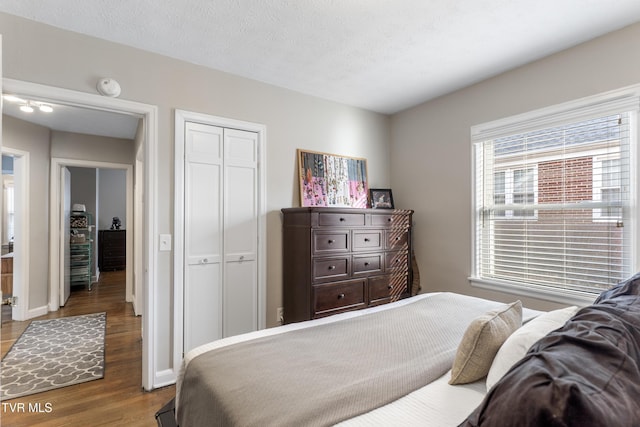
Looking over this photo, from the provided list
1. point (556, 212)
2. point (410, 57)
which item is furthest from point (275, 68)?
point (556, 212)

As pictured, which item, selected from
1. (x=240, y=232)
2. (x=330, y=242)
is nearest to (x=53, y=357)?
(x=240, y=232)

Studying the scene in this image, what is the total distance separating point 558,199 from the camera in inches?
99.1

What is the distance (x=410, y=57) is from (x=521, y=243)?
186cm

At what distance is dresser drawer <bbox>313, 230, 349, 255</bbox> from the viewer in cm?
271

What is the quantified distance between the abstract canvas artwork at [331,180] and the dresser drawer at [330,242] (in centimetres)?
54

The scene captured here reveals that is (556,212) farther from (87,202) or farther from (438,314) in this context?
(87,202)

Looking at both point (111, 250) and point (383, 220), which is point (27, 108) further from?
point (111, 250)

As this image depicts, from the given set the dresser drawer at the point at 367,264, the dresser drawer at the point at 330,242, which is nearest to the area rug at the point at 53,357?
the dresser drawer at the point at 330,242

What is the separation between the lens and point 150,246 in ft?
7.97

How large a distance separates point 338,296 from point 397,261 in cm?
85

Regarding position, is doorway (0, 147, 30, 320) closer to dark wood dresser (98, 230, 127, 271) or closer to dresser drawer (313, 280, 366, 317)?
dark wood dresser (98, 230, 127, 271)

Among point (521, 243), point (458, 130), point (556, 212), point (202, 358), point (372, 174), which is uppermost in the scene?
point (458, 130)

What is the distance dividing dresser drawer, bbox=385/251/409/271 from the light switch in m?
2.02

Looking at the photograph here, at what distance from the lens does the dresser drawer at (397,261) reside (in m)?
3.21
